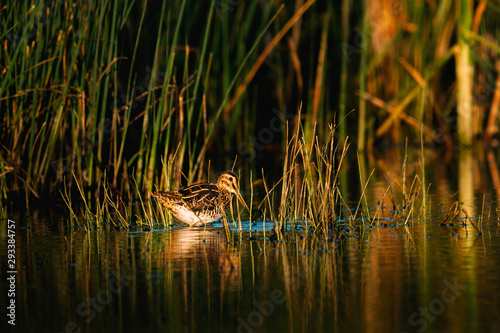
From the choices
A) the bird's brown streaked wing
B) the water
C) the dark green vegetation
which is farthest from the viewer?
the dark green vegetation

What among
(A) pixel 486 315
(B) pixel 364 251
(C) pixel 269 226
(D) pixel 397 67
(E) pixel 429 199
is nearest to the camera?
(A) pixel 486 315

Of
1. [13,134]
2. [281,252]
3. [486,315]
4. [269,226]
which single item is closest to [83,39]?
[13,134]

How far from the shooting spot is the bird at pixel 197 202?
7.79m

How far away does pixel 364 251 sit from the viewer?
21.4 ft

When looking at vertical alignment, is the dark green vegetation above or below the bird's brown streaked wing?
above

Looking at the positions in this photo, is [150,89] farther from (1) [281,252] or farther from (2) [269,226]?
(1) [281,252]

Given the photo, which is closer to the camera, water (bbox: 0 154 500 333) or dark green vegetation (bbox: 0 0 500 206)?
water (bbox: 0 154 500 333)

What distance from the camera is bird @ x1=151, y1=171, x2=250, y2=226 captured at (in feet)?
25.6

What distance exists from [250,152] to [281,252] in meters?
A: 7.43

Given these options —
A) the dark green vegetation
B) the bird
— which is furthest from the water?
the dark green vegetation

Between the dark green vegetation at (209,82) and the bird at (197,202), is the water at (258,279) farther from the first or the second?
the dark green vegetation at (209,82)

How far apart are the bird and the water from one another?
0.15m

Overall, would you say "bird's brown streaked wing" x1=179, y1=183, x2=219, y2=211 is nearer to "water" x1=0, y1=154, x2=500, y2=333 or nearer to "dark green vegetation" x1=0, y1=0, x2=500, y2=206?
"water" x1=0, y1=154, x2=500, y2=333

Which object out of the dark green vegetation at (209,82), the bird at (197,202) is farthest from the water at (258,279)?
the dark green vegetation at (209,82)
